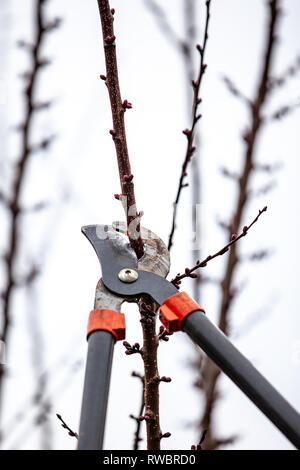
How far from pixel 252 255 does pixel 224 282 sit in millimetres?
302

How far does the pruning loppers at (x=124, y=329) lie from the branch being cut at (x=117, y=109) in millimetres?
237

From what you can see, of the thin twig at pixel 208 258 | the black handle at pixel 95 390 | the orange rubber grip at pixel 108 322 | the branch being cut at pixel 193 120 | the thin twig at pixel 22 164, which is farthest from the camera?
the thin twig at pixel 22 164

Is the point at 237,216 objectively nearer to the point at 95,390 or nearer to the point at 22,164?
the point at 22,164

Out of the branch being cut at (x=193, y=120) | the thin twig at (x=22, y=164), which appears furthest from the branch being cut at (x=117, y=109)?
the thin twig at (x=22, y=164)

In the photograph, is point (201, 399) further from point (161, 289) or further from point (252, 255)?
point (161, 289)

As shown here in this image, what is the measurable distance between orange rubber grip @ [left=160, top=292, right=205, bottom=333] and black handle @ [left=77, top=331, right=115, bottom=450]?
0.60 feet

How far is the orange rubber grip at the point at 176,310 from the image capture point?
1.59m

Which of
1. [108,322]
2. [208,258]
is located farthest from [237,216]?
[108,322]

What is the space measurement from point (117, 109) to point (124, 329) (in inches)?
27.6

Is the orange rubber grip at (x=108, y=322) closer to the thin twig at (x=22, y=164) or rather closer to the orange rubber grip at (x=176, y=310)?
the orange rubber grip at (x=176, y=310)

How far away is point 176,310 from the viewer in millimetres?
1611
